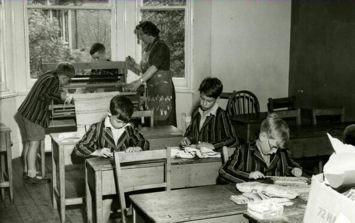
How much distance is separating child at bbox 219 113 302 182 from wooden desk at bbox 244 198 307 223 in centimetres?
50

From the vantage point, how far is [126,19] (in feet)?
21.8

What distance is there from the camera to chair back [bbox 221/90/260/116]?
5802 mm

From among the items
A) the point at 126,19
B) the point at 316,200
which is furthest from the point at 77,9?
the point at 316,200

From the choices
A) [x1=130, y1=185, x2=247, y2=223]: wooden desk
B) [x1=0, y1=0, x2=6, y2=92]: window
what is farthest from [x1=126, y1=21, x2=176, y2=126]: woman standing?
[x1=130, y1=185, x2=247, y2=223]: wooden desk

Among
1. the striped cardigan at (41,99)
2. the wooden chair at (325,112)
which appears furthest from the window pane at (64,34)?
the wooden chair at (325,112)

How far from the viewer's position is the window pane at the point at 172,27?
6711 mm

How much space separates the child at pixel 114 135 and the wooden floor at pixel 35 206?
0.82 m

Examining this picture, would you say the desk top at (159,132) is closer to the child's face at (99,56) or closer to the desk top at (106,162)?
the desk top at (106,162)

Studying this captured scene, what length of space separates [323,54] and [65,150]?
3699 mm

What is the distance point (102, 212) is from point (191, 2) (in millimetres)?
3970

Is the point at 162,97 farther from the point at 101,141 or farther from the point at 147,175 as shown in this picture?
the point at 147,175

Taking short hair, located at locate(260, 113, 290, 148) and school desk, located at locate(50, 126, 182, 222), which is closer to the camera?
short hair, located at locate(260, 113, 290, 148)

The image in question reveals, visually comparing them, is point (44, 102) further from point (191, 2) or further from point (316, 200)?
point (316, 200)

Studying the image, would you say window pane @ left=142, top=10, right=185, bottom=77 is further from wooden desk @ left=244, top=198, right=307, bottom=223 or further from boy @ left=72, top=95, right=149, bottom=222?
wooden desk @ left=244, top=198, right=307, bottom=223
